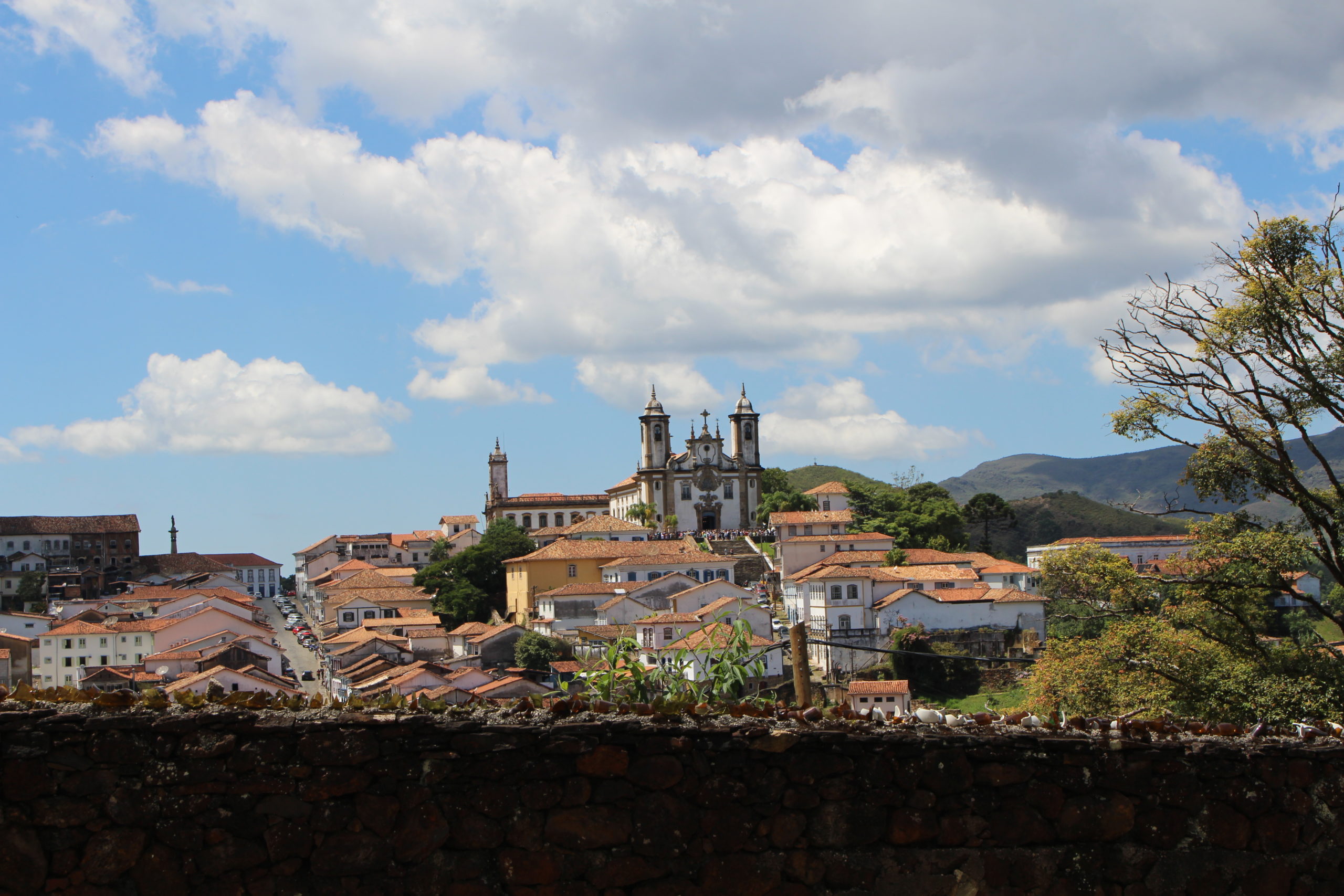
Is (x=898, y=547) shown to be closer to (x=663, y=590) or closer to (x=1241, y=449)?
(x=663, y=590)

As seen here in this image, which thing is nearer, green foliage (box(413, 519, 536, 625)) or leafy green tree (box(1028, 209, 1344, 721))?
leafy green tree (box(1028, 209, 1344, 721))

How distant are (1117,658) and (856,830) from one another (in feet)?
33.9

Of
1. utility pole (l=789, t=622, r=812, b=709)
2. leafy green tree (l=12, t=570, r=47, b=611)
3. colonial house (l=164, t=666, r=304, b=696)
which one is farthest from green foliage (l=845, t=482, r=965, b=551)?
utility pole (l=789, t=622, r=812, b=709)

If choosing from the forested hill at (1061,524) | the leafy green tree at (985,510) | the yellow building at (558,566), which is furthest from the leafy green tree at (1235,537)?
the forested hill at (1061,524)

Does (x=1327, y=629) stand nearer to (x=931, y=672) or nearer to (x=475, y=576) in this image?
(x=931, y=672)

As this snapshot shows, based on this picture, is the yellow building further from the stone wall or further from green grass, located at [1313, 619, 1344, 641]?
the stone wall

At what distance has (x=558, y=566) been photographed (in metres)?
62.1

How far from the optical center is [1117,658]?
1434cm

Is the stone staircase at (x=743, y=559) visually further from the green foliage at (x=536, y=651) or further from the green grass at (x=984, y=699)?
the green grass at (x=984, y=699)

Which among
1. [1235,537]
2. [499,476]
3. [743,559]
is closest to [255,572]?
[499,476]

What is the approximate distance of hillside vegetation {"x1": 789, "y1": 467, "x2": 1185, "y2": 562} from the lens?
10431 cm

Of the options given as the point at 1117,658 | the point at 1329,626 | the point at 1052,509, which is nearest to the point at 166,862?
the point at 1117,658

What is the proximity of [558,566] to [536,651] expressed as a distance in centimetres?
1445

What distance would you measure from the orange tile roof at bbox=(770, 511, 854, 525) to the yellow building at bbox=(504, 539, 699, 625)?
842 centimetres
